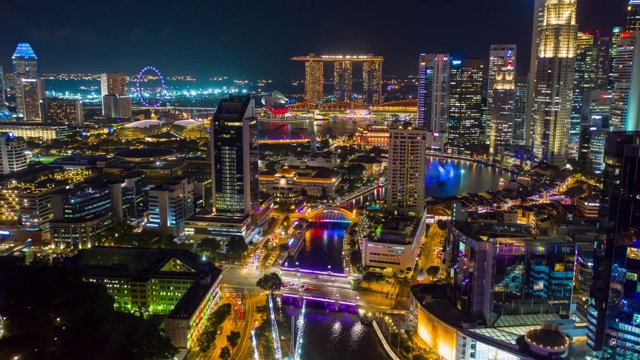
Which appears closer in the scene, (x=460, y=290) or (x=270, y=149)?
(x=460, y=290)

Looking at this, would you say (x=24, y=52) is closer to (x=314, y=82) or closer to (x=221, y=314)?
(x=314, y=82)

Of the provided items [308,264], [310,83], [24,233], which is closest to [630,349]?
[308,264]

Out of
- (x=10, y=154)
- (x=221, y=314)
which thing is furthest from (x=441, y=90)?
(x=221, y=314)

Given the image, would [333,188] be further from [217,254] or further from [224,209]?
[217,254]

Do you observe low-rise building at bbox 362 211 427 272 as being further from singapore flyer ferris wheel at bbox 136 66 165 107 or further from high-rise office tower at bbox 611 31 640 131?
singapore flyer ferris wheel at bbox 136 66 165 107

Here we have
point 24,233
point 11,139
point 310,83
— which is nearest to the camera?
point 24,233

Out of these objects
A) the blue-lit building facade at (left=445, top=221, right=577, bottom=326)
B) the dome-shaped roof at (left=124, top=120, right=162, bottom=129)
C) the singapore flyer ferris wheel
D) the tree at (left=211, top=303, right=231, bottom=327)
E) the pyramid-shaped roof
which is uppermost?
the pyramid-shaped roof

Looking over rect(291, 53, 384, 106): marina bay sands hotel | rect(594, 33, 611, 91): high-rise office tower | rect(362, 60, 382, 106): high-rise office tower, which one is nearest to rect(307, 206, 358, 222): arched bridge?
rect(594, 33, 611, 91): high-rise office tower

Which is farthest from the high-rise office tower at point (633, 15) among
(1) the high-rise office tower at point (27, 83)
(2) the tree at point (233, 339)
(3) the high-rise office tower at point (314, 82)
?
(1) the high-rise office tower at point (27, 83)
